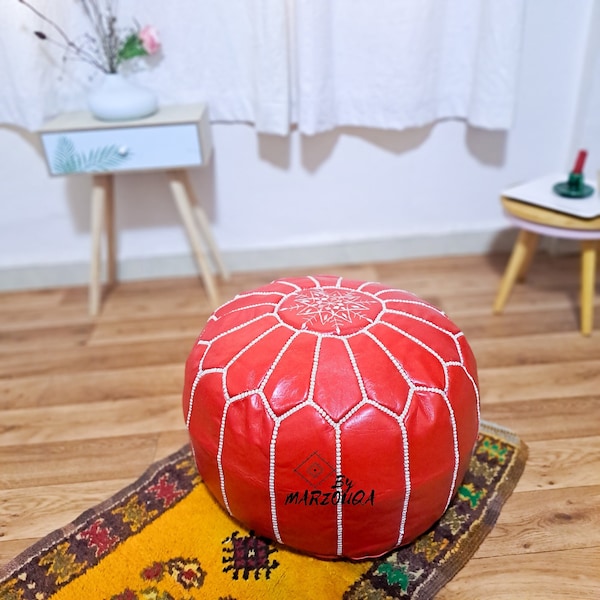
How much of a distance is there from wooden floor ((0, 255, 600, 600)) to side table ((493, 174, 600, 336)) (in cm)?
14

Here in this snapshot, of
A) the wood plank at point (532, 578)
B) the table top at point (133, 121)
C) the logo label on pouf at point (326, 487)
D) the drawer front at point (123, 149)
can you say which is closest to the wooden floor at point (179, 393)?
the wood plank at point (532, 578)

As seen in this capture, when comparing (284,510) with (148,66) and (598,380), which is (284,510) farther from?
(148,66)

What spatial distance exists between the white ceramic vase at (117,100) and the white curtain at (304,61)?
171 millimetres

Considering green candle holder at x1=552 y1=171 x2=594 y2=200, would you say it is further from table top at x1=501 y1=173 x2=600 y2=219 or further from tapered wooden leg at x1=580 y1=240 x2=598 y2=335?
tapered wooden leg at x1=580 y1=240 x2=598 y2=335

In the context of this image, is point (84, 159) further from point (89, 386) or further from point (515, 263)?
point (515, 263)

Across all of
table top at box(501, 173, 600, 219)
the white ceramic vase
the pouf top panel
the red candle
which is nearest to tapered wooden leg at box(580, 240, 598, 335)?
table top at box(501, 173, 600, 219)

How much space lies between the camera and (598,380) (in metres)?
1.60

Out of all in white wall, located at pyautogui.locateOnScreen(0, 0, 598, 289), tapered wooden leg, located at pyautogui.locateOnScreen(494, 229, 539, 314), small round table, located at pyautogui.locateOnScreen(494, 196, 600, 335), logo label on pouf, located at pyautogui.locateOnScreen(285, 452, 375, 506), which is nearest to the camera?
logo label on pouf, located at pyautogui.locateOnScreen(285, 452, 375, 506)

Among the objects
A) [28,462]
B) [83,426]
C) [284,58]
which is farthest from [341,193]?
[28,462]

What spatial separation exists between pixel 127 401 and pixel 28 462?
0.95ft

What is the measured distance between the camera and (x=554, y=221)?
1637 millimetres

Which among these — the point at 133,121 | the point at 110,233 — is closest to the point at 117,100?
the point at 133,121

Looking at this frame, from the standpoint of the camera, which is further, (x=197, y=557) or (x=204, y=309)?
(x=204, y=309)

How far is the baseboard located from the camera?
7.30ft
